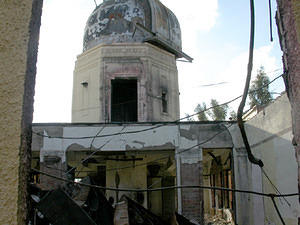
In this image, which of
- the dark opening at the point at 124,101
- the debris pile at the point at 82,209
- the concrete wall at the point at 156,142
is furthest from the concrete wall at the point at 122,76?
the debris pile at the point at 82,209

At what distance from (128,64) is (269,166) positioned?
789 centimetres

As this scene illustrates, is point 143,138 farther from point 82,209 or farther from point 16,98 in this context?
point 16,98

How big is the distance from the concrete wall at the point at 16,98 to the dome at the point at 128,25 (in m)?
14.1

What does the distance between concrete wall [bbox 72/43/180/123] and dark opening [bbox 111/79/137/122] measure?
76 centimetres

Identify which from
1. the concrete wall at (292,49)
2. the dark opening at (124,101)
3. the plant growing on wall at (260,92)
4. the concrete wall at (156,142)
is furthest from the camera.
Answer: the plant growing on wall at (260,92)

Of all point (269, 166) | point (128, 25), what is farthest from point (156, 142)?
point (128, 25)

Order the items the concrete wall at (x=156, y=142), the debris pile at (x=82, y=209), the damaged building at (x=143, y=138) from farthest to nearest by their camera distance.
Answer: the concrete wall at (x=156, y=142) → the damaged building at (x=143, y=138) → the debris pile at (x=82, y=209)

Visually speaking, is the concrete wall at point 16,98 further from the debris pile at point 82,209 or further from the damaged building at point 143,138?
the damaged building at point 143,138

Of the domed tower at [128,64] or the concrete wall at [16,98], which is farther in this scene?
the domed tower at [128,64]

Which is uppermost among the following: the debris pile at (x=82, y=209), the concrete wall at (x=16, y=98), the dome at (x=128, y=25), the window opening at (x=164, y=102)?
the dome at (x=128, y=25)

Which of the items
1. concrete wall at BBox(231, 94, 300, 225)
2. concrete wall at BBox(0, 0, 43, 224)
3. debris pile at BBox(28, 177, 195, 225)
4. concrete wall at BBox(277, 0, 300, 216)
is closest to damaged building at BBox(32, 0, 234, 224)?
concrete wall at BBox(231, 94, 300, 225)

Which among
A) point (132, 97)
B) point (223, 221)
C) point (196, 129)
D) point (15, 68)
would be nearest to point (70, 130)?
point (196, 129)

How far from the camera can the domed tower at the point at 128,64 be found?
15.1 meters

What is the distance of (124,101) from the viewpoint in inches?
688
